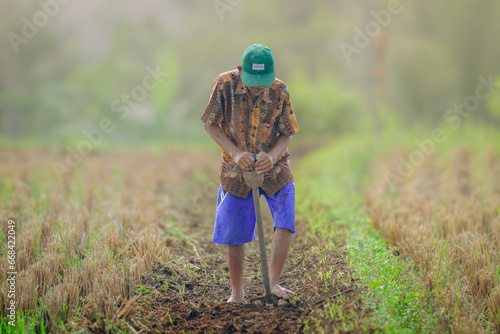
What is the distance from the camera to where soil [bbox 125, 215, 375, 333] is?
2568mm

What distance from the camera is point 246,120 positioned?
9.78 ft

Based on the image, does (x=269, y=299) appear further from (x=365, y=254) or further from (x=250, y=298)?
(x=365, y=254)

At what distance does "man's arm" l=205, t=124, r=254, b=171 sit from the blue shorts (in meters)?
0.30

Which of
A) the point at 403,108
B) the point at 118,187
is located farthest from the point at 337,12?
the point at 118,187

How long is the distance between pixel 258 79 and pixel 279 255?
118 cm

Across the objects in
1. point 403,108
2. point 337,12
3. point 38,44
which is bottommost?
point 403,108

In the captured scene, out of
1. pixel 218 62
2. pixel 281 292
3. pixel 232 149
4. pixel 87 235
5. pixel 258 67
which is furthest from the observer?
pixel 218 62

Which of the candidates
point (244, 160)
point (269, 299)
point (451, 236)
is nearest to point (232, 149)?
point (244, 160)

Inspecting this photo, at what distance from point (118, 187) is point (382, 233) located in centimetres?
424

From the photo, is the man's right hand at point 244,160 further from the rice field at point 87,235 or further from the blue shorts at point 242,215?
the rice field at point 87,235

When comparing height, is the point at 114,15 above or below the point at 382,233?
Result: above

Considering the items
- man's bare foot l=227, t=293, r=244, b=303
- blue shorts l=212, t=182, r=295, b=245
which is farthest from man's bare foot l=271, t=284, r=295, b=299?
blue shorts l=212, t=182, r=295, b=245

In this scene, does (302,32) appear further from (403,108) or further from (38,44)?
(38,44)

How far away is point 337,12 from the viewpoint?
19.8 meters
